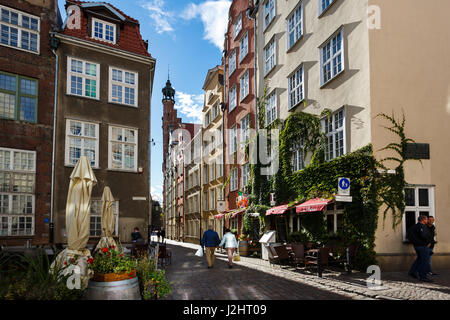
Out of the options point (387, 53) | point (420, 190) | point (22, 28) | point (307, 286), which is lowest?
point (307, 286)

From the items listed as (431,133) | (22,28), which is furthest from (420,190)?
(22,28)

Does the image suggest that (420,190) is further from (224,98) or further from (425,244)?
(224,98)

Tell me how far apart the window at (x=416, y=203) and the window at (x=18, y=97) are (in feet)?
53.1

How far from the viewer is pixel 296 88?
19.0 metres

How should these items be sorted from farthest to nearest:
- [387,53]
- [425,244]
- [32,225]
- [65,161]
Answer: [65,161]
[32,225]
[387,53]
[425,244]

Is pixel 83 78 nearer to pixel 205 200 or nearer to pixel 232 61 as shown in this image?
pixel 232 61

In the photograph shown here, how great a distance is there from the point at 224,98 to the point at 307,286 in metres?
24.2

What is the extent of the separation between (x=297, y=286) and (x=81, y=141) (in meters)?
13.3

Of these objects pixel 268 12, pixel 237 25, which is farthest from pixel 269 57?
pixel 237 25

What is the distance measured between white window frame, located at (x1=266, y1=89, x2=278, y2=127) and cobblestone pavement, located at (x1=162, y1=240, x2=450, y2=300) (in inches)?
423

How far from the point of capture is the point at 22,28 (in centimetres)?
1767

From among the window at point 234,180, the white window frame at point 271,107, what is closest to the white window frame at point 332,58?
the white window frame at point 271,107

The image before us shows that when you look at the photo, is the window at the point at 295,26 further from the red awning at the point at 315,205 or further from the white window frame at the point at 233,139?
the white window frame at the point at 233,139

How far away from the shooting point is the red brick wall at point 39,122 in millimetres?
16969
